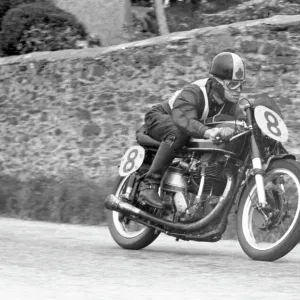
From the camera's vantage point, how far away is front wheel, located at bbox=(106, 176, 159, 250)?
8.24 metres

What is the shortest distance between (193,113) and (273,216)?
3.59 ft

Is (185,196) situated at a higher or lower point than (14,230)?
higher

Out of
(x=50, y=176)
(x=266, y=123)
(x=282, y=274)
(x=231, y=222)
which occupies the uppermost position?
(x=266, y=123)

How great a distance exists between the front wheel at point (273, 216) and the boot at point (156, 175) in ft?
2.56

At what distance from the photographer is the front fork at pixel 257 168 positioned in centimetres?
706

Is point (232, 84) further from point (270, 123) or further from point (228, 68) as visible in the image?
point (270, 123)

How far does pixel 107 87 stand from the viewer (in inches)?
507

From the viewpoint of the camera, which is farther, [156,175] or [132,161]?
[132,161]

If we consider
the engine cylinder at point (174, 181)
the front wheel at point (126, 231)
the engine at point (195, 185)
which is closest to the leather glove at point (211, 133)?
the engine at point (195, 185)

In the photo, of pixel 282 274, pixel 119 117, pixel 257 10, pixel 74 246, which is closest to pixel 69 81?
pixel 119 117

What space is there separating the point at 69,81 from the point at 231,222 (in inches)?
171

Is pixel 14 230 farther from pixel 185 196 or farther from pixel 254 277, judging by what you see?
pixel 254 277

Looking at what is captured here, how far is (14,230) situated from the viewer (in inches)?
395

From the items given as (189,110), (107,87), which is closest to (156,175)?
(189,110)
